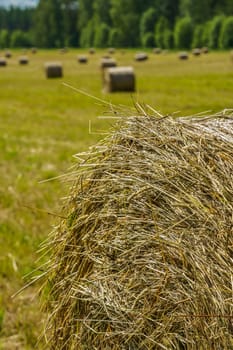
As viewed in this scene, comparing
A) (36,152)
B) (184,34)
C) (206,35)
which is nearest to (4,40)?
(184,34)

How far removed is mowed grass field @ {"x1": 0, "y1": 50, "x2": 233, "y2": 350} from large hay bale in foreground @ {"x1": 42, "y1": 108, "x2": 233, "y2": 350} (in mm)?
294

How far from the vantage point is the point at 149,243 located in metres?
3.67

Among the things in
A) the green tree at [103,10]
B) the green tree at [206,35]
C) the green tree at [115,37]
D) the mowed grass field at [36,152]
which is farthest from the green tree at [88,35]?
the mowed grass field at [36,152]

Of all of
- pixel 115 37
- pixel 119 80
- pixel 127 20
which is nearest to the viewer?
pixel 119 80

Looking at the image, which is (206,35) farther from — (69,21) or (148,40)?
(69,21)

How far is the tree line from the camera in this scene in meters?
84.4

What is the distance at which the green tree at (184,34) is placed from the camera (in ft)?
282

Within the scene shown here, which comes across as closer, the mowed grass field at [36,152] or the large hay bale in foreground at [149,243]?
the large hay bale in foreground at [149,243]

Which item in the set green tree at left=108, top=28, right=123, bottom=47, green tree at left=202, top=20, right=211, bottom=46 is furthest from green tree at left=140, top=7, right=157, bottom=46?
green tree at left=202, top=20, right=211, bottom=46

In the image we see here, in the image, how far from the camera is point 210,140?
3811 mm

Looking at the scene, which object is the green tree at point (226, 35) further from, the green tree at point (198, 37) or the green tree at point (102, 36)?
the green tree at point (102, 36)

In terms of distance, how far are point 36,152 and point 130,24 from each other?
3807 inches

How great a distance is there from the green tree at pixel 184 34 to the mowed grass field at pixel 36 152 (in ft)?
191

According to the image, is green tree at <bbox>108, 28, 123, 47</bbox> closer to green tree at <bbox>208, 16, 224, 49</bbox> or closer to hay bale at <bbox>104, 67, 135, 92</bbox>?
green tree at <bbox>208, 16, 224, 49</bbox>
